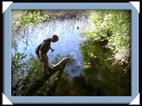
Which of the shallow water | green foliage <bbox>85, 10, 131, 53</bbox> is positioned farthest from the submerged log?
green foliage <bbox>85, 10, 131, 53</bbox>

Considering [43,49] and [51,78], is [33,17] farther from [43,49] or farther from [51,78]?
[51,78]

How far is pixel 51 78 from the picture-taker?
70.3 inches

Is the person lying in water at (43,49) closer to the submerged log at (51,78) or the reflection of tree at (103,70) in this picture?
the submerged log at (51,78)

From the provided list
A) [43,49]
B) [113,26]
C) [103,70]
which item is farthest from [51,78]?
[113,26]

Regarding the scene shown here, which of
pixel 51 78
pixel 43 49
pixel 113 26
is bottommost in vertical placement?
pixel 51 78

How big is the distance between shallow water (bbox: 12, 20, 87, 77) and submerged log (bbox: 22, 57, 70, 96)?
0.03m

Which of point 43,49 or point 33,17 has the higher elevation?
point 33,17

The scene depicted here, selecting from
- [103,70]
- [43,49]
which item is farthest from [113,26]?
[43,49]

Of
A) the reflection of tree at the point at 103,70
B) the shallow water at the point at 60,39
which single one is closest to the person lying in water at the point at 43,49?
the shallow water at the point at 60,39

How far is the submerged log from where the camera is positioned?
1.78m

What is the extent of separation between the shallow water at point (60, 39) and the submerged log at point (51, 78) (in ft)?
0.09

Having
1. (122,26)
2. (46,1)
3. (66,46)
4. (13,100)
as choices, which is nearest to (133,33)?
(122,26)

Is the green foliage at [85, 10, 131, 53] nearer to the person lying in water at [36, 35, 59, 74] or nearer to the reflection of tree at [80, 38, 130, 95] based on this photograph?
the reflection of tree at [80, 38, 130, 95]

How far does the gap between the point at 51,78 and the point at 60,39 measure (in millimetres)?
210
